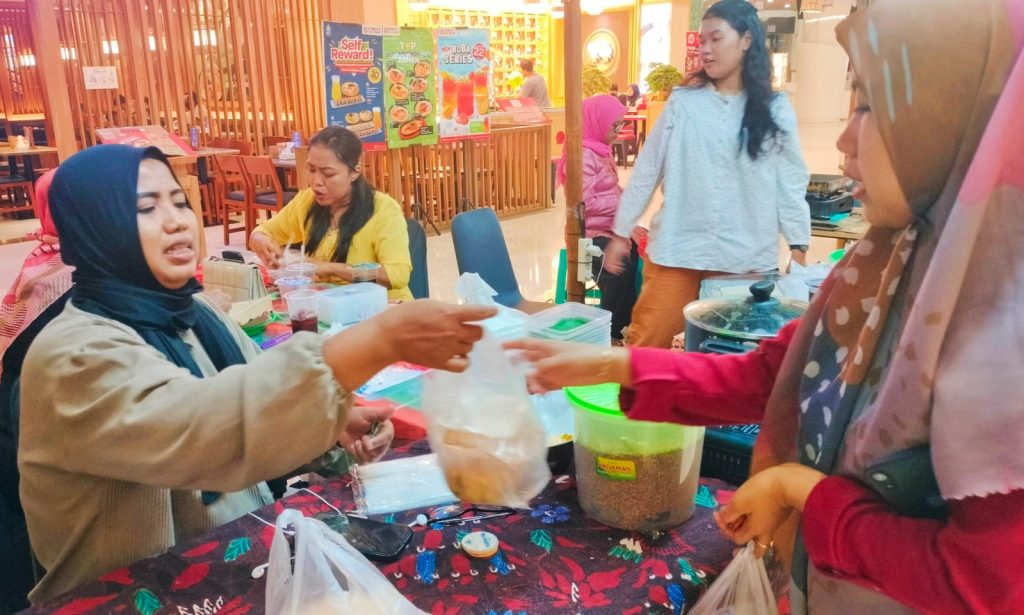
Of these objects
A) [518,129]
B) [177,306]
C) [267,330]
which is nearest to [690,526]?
[177,306]

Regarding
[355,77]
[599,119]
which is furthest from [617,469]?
[355,77]

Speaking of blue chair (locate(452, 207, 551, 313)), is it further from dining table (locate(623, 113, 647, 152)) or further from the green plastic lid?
dining table (locate(623, 113, 647, 152))

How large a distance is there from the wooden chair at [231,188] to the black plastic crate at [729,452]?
5.93 meters

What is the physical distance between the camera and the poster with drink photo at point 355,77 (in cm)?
602

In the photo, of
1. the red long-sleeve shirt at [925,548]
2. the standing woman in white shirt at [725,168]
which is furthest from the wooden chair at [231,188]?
the red long-sleeve shirt at [925,548]

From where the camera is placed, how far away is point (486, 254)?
360 cm

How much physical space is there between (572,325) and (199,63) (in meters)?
8.12

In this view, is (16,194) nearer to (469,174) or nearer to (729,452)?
(469,174)

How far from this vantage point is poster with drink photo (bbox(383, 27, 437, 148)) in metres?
6.56

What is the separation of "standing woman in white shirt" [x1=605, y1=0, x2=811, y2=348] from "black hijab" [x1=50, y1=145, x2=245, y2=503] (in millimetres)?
2190

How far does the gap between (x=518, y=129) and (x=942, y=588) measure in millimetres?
8281

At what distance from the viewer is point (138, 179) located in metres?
1.33

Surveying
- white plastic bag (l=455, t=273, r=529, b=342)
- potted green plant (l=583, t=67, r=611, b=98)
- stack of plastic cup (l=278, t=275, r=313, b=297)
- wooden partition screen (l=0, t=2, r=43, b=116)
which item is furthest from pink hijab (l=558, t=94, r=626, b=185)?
wooden partition screen (l=0, t=2, r=43, b=116)

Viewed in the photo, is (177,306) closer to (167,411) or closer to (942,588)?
(167,411)
